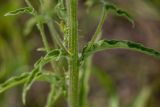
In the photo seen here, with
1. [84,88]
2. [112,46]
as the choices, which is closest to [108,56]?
[84,88]

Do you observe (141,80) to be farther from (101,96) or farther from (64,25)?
(64,25)

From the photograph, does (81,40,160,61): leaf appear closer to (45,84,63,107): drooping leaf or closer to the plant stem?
the plant stem

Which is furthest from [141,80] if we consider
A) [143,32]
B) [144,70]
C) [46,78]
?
[46,78]

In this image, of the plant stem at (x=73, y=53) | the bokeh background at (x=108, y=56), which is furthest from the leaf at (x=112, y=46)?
the bokeh background at (x=108, y=56)

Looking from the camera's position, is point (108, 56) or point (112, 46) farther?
point (108, 56)

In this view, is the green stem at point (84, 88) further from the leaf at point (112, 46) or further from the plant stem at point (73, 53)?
the leaf at point (112, 46)

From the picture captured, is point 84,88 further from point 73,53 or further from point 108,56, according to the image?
point 108,56
